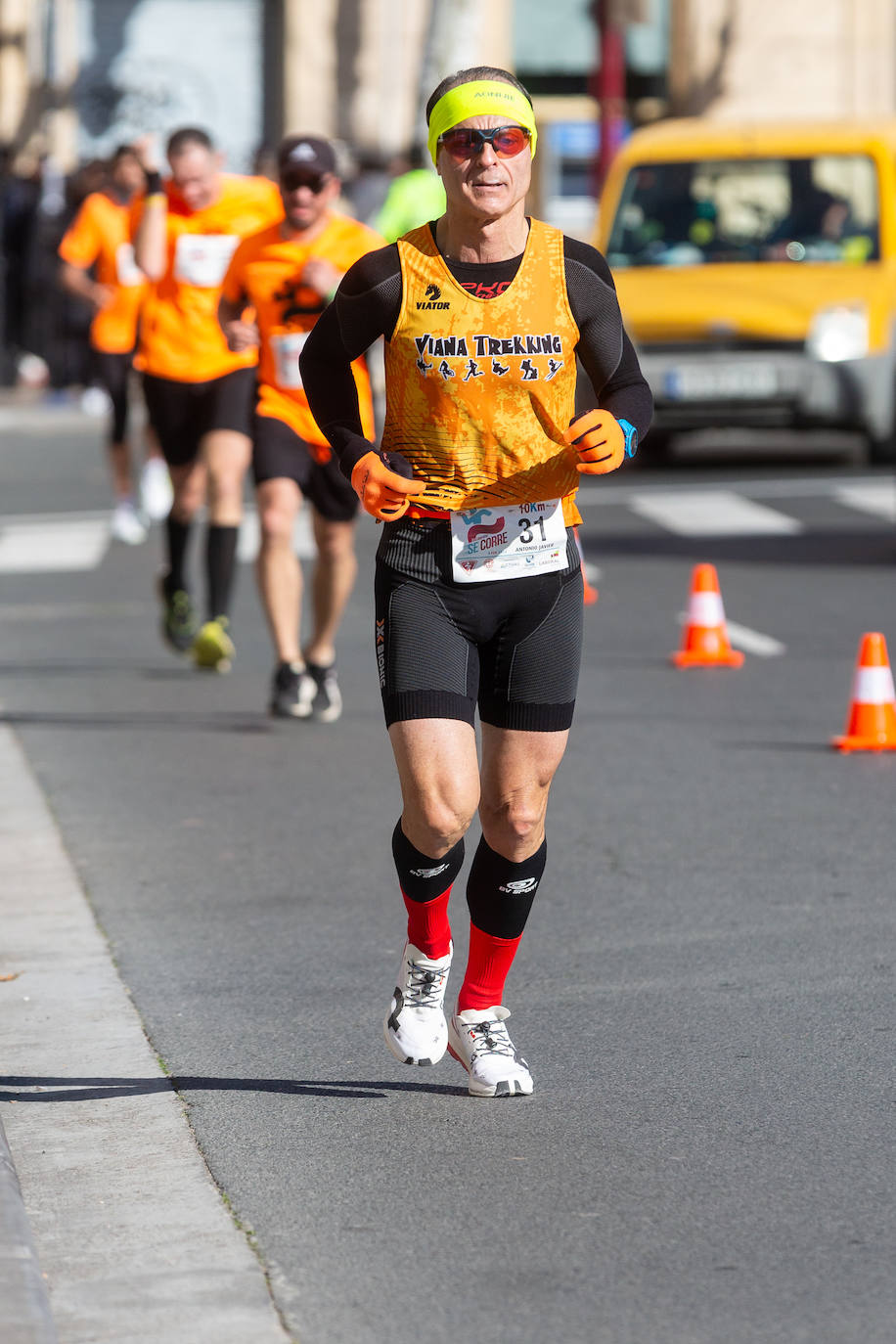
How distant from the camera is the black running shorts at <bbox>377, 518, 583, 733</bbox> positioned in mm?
4777

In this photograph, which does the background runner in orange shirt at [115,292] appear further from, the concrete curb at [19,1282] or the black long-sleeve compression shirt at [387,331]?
the concrete curb at [19,1282]

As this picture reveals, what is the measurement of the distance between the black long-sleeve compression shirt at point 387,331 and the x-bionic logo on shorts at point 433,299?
4 cm

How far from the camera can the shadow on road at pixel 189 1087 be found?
4.98 meters

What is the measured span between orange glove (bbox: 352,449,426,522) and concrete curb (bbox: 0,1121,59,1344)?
4.31 ft

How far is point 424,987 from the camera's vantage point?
4.95 meters

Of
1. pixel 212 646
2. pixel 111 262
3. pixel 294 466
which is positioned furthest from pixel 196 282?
pixel 111 262

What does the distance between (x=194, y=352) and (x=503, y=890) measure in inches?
247

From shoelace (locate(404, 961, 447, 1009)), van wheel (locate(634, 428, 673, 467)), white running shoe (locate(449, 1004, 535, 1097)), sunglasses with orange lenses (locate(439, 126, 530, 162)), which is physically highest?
sunglasses with orange lenses (locate(439, 126, 530, 162))

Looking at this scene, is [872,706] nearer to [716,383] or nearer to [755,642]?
[755,642]

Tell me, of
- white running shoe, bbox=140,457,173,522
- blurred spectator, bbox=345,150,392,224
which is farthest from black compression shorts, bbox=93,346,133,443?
blurred spectator, bbox=345,150,392,224

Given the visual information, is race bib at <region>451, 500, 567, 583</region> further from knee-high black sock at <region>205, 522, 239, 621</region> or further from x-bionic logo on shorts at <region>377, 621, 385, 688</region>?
knee-high black sock at <region>205, 522, 239, 621</region>

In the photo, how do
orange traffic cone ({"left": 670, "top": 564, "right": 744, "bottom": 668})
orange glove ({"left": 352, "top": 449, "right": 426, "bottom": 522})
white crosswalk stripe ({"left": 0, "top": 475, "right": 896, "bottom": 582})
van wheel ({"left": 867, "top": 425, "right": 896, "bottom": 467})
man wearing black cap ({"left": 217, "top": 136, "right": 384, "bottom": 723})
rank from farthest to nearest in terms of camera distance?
van wheel ({"left": 867, "top": 425, "right": 896, "bottom": 467}) → white crosswalk stripe ({"left": 0, "top": 475, "right": 896, "bottom": 582}) → orange traffic cone ({"left": 670, "top": 564, "right": 744, "bottom": 668}) → man wearing black cap ({"left": 217, "top": 136, "right": 384, "bottom": 723}) → orange glove ({"left": 352, "top": 449, "right": 426, "bottom": 522})

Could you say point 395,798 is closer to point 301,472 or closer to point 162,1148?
point 301,472

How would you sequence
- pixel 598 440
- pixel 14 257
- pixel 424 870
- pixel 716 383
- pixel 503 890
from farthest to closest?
pixel 14 257 → pixel 716 383 → pixel 503 890 → pixel 424 870 → pixel 598 440
